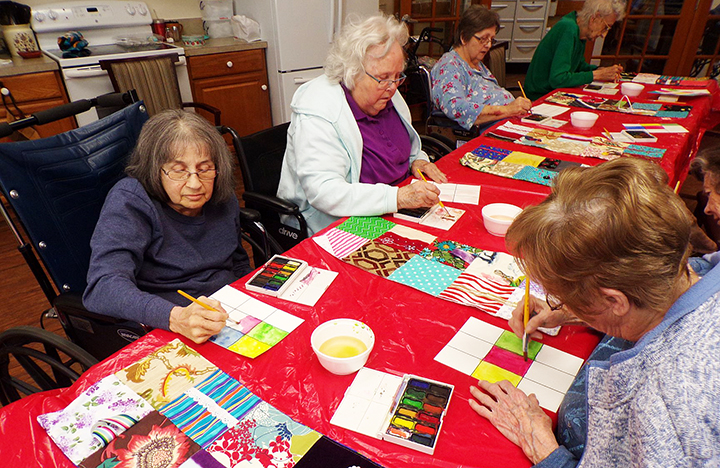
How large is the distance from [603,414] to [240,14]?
14.0ft

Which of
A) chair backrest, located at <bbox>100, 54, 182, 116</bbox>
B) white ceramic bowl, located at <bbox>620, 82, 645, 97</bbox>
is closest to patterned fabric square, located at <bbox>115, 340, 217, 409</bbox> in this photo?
chair backrest, located at <bbox>100, 54, 182, 116</bbox>

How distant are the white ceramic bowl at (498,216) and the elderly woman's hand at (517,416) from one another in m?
0.63

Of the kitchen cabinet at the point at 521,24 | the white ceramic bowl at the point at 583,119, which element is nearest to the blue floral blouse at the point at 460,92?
the white ceramic bowl at the point at 583,119

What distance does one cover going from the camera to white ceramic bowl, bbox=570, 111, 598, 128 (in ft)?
7.48

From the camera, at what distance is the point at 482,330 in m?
1.03

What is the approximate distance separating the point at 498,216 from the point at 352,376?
83 cm

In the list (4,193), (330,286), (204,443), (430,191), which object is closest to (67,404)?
(204,443)

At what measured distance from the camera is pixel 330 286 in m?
1.17

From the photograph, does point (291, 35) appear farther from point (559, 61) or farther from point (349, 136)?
point (349, 136)

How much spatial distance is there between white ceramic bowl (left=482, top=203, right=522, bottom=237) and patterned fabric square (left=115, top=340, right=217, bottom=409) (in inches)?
36.2

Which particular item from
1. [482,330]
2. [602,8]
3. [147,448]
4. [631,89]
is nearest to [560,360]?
[482,330]

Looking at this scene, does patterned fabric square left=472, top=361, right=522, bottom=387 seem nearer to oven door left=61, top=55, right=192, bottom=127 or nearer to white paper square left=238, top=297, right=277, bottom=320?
white paper square left=238, top=297, right=277, bottom=320

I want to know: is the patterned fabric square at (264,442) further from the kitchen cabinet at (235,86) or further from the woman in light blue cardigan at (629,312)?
the kitchen cabinet at (235,86)

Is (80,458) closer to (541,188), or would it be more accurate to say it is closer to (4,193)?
(4,193)
